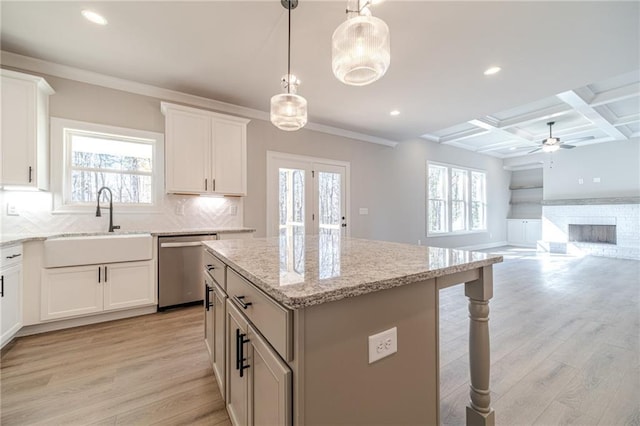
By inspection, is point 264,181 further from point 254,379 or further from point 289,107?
point 254,379

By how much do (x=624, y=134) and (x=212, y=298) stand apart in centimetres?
940

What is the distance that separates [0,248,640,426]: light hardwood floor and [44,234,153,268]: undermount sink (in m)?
0.68

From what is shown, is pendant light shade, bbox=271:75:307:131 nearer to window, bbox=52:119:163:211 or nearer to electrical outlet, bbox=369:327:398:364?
electrical outlet, bbox=369:327:398:364

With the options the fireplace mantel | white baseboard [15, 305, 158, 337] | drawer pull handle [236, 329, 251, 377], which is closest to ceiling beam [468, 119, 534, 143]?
the fireplace mantel

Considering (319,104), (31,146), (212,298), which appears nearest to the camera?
(212,298)

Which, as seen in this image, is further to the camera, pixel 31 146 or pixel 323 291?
pixel 31 146

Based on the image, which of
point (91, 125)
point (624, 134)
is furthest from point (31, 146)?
point (624, 134)

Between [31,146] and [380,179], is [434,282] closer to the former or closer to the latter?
[31,146]

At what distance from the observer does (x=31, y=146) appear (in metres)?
2.58

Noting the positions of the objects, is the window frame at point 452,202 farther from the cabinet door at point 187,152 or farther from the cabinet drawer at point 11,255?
the cabinet drawer at point 11,255

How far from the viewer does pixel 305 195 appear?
15.5 ft

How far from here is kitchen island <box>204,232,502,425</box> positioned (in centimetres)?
76

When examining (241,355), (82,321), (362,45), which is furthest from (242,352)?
(82,321)

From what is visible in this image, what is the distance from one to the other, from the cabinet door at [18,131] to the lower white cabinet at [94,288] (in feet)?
3.15
